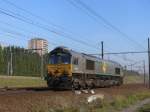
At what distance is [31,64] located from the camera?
140000mm

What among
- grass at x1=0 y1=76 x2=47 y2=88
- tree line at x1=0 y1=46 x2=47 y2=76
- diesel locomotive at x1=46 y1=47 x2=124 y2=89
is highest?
tree line at x1=0 y1=46 x2=47 y2=76

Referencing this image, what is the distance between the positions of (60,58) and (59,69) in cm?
122

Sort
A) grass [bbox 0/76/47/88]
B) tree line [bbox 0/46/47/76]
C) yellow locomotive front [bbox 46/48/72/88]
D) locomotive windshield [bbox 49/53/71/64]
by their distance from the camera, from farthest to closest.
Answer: tree line [bbox 0/46/47/76]
grass [bbox 0/76/47/88]
locomotive windshield [bbox 49/53/71/64]
yellow locomotive front [bbox 46/48/72/88]

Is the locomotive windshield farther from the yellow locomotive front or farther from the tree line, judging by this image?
the tree line

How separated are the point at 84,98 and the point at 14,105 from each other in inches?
378

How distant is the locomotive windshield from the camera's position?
1489 inches

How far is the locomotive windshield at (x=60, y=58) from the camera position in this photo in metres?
37.8

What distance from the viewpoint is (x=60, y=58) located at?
3812 cm

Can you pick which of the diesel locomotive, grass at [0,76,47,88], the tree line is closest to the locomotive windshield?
the diesel locomotive

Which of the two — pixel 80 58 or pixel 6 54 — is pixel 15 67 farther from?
pixel 80 58

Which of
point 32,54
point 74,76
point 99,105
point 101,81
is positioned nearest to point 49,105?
point 99,105

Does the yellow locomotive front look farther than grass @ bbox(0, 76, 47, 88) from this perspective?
No

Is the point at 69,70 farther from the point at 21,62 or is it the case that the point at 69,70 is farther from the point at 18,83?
the point at 21,62

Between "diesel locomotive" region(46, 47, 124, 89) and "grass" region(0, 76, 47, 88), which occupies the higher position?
"diesel locomotive" region(46, 47, 124, 89)
